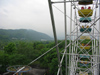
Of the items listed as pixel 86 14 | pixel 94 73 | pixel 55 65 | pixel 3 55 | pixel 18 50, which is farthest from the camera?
pixel 18 50

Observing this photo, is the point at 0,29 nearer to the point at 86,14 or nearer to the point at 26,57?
the point at 26,57

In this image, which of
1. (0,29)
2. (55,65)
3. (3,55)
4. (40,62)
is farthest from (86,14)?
(0,29)

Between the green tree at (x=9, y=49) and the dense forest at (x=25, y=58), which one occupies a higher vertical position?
the green tree at (x=9, y=49)

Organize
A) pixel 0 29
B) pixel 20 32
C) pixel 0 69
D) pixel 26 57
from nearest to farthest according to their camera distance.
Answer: pixel 0 69, pixel 26 57, pixel 0 29, pixel 20 32

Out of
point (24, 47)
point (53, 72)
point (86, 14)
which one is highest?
point (86, 14)

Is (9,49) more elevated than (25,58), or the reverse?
(9,49)

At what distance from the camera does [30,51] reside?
11.1 m

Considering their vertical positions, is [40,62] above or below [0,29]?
below

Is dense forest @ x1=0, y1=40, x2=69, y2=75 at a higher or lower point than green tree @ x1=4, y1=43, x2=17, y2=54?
lower

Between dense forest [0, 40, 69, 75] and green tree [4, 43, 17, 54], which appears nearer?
dense forest [0, 40, 69, 75]

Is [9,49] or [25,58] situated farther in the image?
[9,49]

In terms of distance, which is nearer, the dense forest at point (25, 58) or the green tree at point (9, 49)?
the dense forest at point (25, 58)

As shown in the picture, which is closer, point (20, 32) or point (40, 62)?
point (40, 62)

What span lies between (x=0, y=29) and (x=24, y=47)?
1044 centimetres
